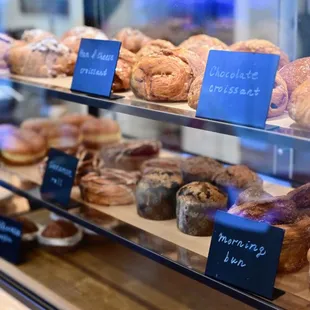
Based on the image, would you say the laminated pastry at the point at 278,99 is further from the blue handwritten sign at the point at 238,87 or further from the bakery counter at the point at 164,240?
the bakery counter at the point at 164,240

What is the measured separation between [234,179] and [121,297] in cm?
46

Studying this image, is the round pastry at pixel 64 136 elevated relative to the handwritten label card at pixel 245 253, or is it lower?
lower

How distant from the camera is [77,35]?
1855 mm

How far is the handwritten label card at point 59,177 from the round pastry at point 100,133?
1.52 feet

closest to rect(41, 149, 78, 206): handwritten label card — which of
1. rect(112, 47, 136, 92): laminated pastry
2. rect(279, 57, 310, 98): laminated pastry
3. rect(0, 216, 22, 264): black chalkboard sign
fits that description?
rect(0, 216, 22, 264): black chalkboard sign

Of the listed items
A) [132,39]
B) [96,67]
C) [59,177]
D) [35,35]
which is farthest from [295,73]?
[35,35]

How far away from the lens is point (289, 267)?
116 cm

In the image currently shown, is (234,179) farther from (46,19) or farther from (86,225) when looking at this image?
(46,19)

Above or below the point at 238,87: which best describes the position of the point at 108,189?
below

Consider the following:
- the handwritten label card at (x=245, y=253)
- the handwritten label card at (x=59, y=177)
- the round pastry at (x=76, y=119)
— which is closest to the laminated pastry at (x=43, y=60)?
the handwritten label card at (x=59, y=177)

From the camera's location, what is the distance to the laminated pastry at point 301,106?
99 centimetres

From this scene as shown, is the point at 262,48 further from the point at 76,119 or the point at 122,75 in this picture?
the point at 76,119

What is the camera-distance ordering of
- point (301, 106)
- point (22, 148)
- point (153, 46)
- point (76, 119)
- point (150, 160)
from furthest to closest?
point (76, 119) → point (22, 148) → point (150, 160) → point (153, 46) → point (301, 106)

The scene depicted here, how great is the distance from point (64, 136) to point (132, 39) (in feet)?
2.15
